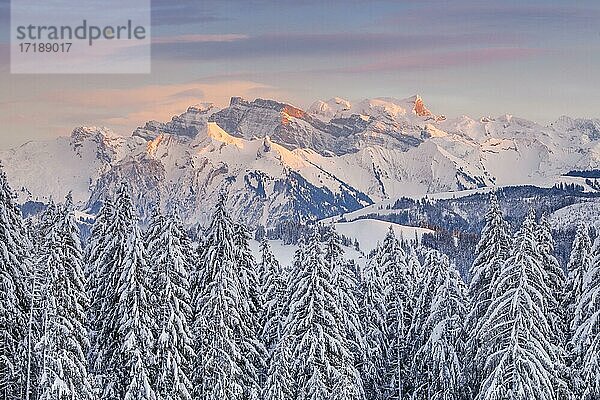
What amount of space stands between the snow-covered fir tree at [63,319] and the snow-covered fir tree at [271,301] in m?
11.2

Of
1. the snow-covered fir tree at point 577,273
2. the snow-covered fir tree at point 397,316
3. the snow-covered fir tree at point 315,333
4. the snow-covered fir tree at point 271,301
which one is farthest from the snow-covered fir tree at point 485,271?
the snow-covered fir tree at point 271,301

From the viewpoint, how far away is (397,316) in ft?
170

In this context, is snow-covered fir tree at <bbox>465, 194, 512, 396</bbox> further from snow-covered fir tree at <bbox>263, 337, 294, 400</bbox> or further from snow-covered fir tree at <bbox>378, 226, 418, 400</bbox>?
snow-covered fir tree at <bbox>263, 337, 294, 400</bbox>

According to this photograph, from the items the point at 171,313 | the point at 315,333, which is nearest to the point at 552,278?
the point at 315,333

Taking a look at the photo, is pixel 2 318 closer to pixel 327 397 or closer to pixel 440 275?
pixel 327 397

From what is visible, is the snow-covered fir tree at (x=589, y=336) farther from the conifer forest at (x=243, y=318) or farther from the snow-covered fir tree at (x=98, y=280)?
the snow-covered fir tree at (x=98, y=280)

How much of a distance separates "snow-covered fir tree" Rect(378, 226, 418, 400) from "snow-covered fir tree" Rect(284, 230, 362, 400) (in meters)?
11.4

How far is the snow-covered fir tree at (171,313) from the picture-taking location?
3866 cm

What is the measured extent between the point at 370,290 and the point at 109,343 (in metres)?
19.5

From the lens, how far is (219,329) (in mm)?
→ 41125

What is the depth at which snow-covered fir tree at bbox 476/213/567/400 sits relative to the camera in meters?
35.6

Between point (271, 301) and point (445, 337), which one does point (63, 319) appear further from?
point (445, 337)

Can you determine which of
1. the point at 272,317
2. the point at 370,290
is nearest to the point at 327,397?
the point at 272,317

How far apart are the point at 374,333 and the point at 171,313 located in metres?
16.0
